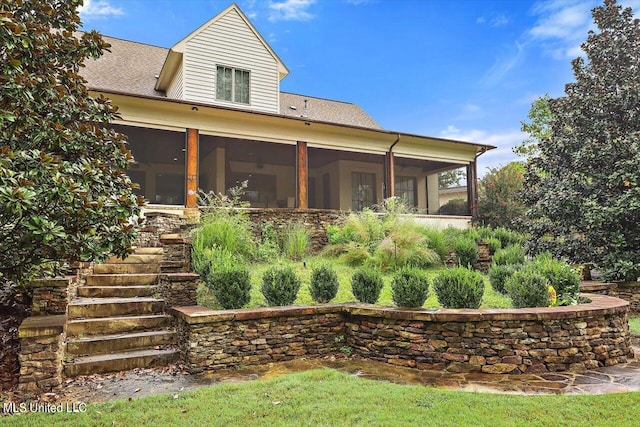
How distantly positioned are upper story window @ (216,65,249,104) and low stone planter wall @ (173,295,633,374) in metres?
8.57

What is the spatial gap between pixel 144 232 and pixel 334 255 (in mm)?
4012

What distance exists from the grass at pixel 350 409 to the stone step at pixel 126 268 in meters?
3.40

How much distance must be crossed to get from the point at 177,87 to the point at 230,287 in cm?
885

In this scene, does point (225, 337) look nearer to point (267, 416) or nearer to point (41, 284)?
point (267, 416)

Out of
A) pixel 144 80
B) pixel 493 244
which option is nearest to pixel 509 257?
pixel 493 244

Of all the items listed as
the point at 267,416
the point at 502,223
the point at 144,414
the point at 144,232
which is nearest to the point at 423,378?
the point at 267,416

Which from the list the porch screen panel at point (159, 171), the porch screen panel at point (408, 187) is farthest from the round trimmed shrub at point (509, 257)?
the porch screen panel at point (408, 187)

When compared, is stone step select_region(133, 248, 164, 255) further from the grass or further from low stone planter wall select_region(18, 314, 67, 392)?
the grass

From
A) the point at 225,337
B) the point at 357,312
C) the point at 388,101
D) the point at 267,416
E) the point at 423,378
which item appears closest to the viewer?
the point at 267,416

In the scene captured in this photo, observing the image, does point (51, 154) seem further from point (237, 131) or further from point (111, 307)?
point (237, 131)

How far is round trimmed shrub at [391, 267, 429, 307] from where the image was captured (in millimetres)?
4766

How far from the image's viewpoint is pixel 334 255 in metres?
8.77

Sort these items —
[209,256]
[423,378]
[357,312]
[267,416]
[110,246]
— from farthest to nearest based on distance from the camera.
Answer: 1. [209,256]
2. [357,312]
3. [423,378]
4. [110,246]
5. [267,416]

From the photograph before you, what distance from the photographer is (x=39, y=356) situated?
382 cm
